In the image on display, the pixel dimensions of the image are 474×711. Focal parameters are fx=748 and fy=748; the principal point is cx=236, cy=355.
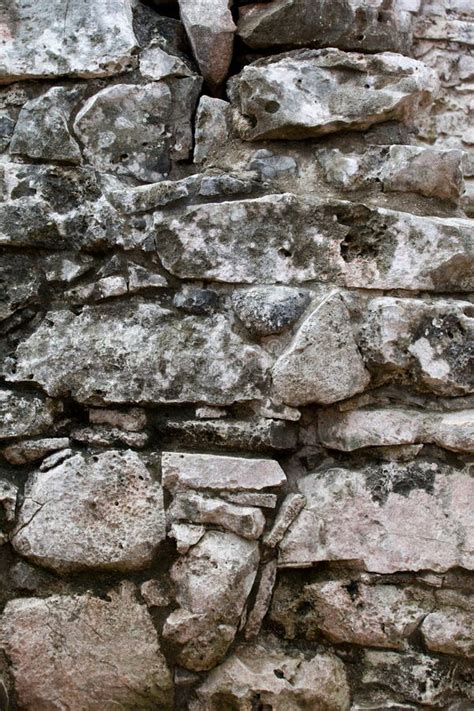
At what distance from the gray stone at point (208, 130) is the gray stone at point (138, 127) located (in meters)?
0.03

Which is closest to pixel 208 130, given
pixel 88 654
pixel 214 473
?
pixel 214 473

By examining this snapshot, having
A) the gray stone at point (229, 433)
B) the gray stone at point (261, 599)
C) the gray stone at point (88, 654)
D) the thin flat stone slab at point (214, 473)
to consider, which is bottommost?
the gray stone at point (88, 654)

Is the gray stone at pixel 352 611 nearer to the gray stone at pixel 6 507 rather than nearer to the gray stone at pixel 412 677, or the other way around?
the gray stone at pixel 412 677

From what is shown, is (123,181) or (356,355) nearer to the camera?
(356,355)

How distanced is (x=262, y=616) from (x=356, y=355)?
663 mm

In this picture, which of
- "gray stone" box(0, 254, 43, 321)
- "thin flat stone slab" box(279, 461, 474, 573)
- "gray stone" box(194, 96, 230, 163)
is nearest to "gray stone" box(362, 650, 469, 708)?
"thin flat stone slab" box(279, 461, 474, 573)

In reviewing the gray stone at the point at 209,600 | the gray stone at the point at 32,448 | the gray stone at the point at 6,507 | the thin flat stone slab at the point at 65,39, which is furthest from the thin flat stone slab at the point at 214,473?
the thin flat stone slab at the point at 65,39

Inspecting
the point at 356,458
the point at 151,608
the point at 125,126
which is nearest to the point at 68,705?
the point at 151,608

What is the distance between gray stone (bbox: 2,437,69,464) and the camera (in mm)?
1808

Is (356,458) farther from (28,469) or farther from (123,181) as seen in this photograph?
(123,181)

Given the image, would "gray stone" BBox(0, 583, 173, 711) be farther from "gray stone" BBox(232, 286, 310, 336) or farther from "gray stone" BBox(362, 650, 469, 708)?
"gray stone" BBox(232, 286, 310, 336)

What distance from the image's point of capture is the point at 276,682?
68.4 inches

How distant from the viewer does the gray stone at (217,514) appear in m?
1.75

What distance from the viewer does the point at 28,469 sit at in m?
1.82
